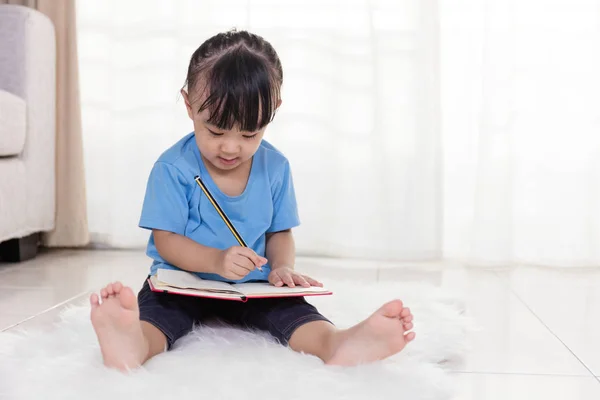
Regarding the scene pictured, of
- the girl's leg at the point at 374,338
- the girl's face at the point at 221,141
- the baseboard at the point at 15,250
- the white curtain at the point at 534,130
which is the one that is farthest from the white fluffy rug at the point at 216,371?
the white curtain at the point at 534,130

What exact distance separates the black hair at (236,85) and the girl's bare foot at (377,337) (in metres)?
0.33

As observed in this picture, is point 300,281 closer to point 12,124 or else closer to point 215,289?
point 215,289

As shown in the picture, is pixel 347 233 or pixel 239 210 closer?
pixel 239 210

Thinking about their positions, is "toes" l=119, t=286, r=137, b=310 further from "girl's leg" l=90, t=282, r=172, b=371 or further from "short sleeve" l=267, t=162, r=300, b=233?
"short sleeve" l=267, t=162, r=300, b=233

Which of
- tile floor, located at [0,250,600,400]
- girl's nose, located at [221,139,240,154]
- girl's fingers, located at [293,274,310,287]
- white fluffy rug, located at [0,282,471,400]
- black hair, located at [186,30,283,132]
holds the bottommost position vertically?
tile floor, located at [0,250,600,400]

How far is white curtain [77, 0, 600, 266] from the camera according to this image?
1981 mm

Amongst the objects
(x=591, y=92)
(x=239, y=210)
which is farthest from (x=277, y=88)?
(x=591, y=92)

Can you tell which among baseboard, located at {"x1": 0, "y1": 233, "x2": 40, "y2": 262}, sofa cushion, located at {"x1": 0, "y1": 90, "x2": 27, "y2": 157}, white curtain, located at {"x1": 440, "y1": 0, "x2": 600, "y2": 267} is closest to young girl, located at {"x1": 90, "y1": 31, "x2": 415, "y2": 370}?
sofa cushion, located at {"x1": 0, "y1": 90, "x2": 27, "y2": 157}

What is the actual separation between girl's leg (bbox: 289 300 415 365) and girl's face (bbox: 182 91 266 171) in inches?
11.9

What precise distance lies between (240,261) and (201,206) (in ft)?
0.60

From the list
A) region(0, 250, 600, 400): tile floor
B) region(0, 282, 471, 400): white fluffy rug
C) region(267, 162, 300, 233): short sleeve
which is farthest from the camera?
region(267, 162, 300, 233): short sleeve

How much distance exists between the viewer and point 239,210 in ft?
3.66

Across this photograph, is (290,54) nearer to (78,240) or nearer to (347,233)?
(347,233)

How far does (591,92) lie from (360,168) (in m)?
0.68
